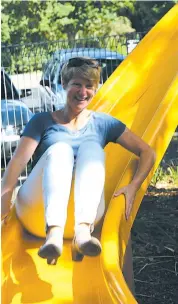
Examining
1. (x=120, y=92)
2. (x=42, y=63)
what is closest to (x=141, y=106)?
(x=120, y=92)

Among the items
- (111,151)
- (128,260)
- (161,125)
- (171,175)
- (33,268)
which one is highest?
(161,125)

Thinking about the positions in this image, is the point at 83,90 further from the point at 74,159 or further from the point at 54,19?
the point at 54,19

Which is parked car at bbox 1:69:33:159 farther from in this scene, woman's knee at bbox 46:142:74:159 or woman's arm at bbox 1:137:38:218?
woman's knee at bbox 46:142:74:159

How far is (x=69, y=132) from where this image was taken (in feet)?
9.59

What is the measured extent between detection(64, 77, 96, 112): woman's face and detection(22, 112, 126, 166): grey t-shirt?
0.10m

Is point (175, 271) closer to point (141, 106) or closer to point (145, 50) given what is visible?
point (141, 106)

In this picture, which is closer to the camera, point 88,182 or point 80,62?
point 88,182

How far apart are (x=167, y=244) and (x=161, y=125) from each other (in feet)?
4.77

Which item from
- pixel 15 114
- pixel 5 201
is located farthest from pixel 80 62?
pixel 15 114

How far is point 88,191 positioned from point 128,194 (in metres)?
0.39

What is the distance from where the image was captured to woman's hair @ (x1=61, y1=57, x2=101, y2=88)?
2.91m

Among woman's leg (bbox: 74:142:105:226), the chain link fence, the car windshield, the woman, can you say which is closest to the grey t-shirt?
the woman

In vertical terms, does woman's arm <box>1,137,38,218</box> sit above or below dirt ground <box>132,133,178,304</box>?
above

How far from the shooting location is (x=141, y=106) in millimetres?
3967
